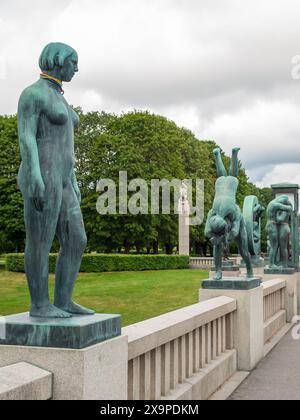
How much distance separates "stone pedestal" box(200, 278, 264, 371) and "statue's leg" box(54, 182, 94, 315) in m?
4.46

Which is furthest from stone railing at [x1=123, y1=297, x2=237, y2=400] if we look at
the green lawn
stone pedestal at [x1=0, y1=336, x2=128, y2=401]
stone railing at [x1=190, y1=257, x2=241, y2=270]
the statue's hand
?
stone railing at [x1=190, y1=257, x2=241, y2=270]

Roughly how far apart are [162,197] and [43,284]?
125 feet

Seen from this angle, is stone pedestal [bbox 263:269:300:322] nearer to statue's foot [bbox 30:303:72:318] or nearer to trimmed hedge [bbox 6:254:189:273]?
statue's foot [bbox 30:303:72:318]

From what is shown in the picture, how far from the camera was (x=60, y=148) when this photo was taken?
3902mm

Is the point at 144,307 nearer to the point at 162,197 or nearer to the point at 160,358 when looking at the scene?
the point at 160,358

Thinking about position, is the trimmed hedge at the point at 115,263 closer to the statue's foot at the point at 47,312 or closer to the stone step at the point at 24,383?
the statue's foot at the point at 47,312

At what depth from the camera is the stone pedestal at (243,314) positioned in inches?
317

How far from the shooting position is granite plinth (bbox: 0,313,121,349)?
3.50 m

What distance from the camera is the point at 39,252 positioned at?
12.5 ft

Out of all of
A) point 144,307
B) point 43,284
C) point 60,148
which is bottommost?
point 144,307

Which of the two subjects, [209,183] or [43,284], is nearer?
[43,284]

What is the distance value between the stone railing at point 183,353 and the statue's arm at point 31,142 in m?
1.45
